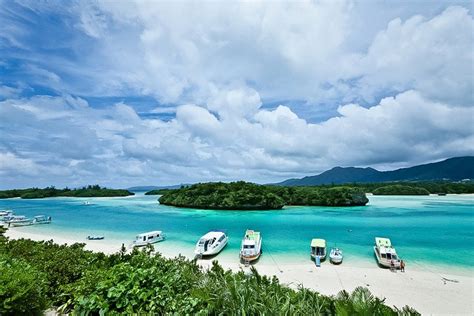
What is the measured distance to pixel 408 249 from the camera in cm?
2316

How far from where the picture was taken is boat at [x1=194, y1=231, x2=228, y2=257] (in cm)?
2000

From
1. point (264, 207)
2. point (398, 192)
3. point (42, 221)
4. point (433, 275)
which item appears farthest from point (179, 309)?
point (398, 192)

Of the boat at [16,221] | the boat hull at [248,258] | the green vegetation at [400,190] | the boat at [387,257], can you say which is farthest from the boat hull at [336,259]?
the green vegetation at [400,190]

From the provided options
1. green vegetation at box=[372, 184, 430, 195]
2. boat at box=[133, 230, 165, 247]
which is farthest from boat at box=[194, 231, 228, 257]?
green vegetation at box=[372, 184, 430, 195]

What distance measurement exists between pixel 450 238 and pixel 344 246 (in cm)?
1304

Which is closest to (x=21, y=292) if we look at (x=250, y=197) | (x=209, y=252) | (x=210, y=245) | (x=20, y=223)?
(x=209, y=252)

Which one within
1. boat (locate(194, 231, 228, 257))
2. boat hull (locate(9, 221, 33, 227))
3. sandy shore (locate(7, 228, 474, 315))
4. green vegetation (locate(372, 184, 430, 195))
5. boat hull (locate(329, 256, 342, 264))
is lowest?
sandy shore (locate(7, 228, 474, 315))

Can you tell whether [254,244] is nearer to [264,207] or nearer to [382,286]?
[382,286]

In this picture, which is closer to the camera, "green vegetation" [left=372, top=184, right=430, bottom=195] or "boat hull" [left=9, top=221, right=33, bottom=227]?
"boat hull" [left=9, top=221, right=33, bottom=227]

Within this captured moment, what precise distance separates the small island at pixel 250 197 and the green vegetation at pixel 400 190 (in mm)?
51900

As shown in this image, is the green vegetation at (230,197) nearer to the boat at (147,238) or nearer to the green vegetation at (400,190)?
the boat at (147,238)

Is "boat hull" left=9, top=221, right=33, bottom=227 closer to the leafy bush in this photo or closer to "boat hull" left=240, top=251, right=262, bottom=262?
"boat hull" left=240, top=251, right=262, bottom=262

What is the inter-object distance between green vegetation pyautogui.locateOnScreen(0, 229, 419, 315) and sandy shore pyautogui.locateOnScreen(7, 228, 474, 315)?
7825 mm

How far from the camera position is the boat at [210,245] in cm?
2000
